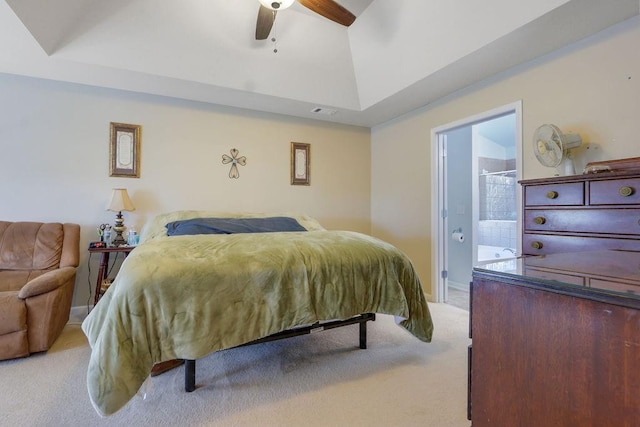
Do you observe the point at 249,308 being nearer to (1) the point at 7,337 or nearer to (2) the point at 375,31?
(1) the point at 7,337

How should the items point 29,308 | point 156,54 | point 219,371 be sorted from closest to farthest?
point 219,371
point 29,308
point 156,54

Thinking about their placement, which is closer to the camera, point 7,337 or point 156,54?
point 7,337

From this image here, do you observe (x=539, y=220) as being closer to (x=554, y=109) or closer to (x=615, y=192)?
(x=615, y=192)

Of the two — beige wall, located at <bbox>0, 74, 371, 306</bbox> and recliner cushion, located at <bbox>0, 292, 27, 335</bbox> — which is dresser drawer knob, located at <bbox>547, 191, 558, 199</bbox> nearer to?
beige wall, located at <bbox>0, 74, 371, 306</bbox>

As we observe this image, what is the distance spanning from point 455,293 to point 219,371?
327cm

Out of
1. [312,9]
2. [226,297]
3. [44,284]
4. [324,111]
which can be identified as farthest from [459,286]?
[44,284]

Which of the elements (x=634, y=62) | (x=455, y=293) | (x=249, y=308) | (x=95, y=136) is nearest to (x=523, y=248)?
(x=634, y=62)

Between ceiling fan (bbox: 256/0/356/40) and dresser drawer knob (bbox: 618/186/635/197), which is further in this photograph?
ceiling fan (bbox: 256/0/356/40)

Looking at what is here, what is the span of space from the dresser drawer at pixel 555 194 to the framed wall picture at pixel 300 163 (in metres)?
2.74

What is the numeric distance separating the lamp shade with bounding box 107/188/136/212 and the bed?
57.5 inches

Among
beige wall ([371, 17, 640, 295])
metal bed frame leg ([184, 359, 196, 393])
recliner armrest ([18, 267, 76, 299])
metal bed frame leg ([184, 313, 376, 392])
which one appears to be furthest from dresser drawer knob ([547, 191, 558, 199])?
recliner armrest ([18, 267, 76, 299])

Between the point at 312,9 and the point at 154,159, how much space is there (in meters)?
2.37

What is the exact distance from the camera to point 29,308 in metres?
2.22

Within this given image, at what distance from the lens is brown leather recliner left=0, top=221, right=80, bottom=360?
215 centimetres
